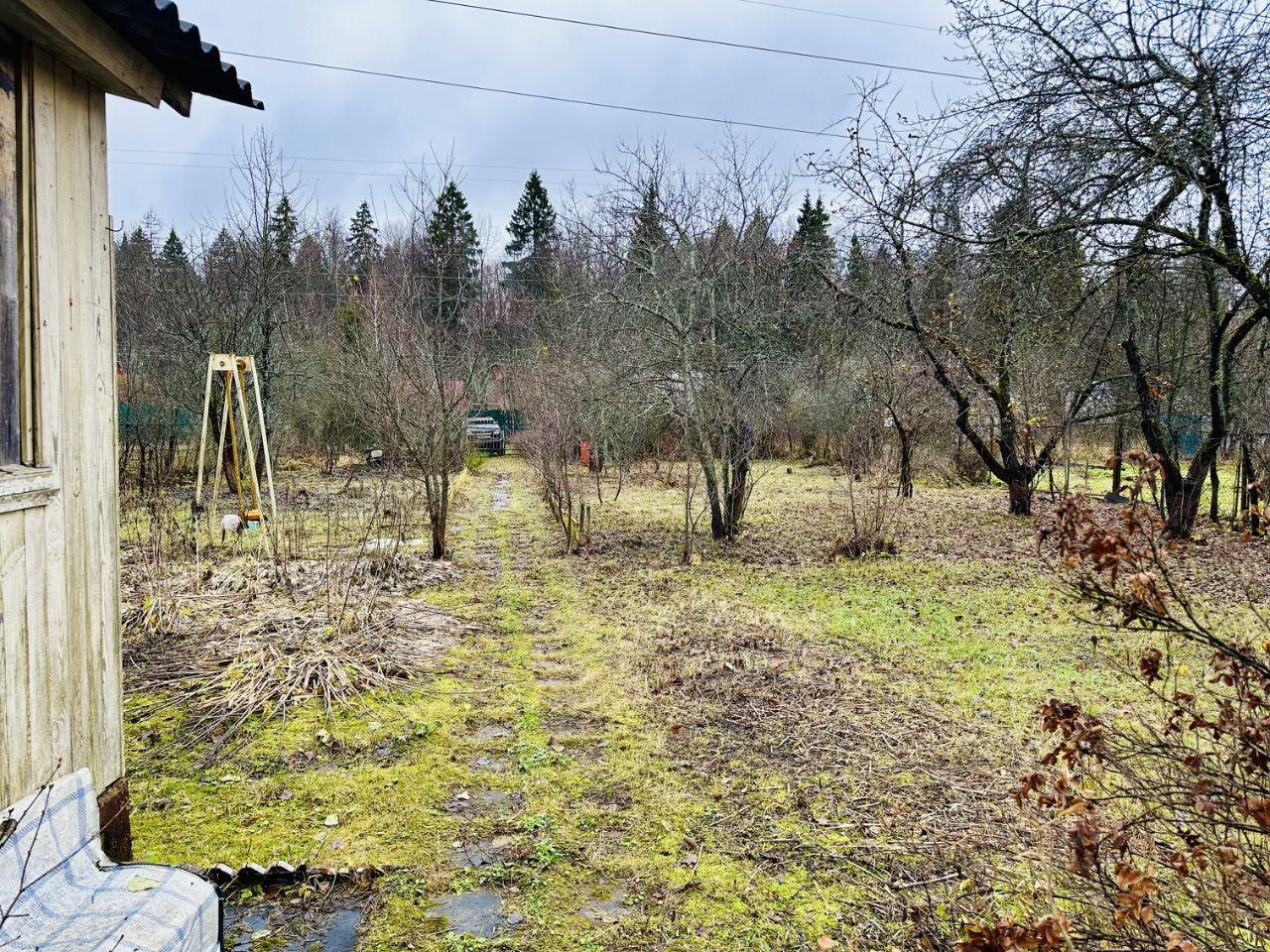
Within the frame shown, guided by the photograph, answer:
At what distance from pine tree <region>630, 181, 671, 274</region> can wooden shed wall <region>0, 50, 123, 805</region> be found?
269 inches

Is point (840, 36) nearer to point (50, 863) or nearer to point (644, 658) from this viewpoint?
point (644, 658)

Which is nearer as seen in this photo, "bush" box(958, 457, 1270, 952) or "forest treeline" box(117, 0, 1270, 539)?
"bush" box(958, 457, 1270, 952)

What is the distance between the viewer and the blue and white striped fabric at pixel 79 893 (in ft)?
6.30

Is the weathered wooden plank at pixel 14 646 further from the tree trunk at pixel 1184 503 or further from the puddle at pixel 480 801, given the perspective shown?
Result: the tree trunk at pixel 1184 503

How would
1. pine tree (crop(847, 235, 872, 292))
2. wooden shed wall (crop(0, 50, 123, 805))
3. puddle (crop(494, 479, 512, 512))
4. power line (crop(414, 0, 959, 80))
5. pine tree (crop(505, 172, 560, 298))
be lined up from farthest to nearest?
pine tree (crop(505, 172, 560, 298))
puddle (crop(494, 479, 512, 512))
pine tree (crop(847, 235, 872, 292))
power line (crop(414, 0, 959, 80))
wooden shed wall (crop(0, 50, 123, 805))

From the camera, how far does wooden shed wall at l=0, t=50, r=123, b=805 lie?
7.34 ft

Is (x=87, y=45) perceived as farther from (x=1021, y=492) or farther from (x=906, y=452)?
(x=906, y=452)

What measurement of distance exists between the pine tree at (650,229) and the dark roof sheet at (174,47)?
6.38m

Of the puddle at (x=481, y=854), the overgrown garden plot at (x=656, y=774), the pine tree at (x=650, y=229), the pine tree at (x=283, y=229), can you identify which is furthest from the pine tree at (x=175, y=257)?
the puddle at (x=481, y=854)

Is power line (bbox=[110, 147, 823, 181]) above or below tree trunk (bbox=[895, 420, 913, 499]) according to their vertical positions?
above

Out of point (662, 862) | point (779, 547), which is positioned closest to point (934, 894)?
point (662, 862)

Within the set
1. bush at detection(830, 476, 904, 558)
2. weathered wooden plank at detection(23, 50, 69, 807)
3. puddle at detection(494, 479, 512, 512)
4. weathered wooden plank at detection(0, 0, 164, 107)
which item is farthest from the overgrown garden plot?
puddle at detection(494, 479, 512, 512)

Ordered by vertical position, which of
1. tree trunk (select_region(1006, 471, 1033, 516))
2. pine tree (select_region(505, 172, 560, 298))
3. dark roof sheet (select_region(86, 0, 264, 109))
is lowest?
tree trunk (select_region(1006, 471, 1033, 516))

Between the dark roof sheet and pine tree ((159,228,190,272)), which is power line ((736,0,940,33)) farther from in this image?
pine tree ((159,228,190,272))
